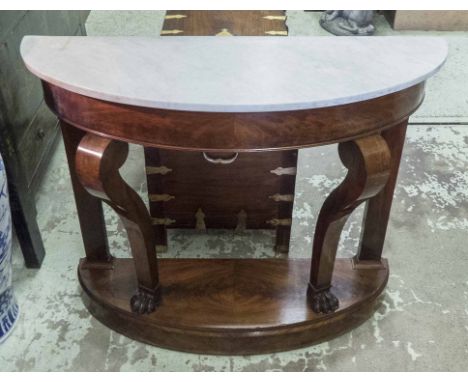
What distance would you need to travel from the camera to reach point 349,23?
323cm

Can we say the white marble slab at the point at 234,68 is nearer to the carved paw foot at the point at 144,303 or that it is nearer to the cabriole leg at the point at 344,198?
the cabriole leg at the point at 344,198

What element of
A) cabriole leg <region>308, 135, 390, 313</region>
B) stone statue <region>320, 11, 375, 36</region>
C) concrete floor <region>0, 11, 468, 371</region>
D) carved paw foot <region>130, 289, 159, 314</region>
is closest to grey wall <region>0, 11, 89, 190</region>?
concrete floor <region>0, 11, 468, 371</region>

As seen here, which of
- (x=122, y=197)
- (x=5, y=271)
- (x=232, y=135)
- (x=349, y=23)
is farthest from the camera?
(x=349, y=23)

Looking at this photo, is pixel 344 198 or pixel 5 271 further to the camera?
pixel 5 271

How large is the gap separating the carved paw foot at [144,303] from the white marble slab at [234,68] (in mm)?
601

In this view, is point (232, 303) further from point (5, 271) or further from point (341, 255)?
point (5, 271)

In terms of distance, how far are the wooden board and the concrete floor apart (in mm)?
103

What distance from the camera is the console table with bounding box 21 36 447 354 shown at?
3.18ft

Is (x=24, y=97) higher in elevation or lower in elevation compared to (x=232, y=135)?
lower

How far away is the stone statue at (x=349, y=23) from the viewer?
3197 millimetres

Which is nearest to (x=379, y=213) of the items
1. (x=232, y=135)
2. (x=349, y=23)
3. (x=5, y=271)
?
(x=232, y=135)

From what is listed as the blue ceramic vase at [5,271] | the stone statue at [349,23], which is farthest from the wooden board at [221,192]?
the stone statue at [349,23]

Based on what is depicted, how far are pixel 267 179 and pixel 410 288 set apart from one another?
0.51m

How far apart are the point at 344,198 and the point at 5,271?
2.75 ft
